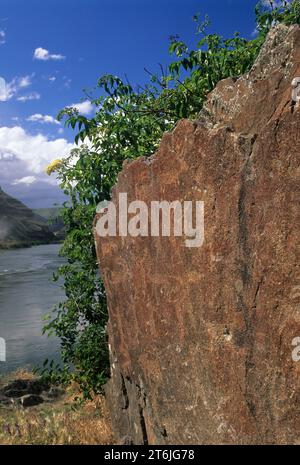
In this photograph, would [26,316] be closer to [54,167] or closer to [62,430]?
[54,167]

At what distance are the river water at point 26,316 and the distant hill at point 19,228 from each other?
59568 mm

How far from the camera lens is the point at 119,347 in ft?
22.0

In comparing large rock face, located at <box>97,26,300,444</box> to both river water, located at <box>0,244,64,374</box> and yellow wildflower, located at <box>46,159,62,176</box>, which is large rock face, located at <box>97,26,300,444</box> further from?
river water, located at <box>0,244,64,374</box>

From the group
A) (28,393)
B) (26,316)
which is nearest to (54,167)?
(28,393)

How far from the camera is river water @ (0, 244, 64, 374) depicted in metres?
18.8

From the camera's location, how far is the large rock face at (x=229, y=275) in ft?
14.2

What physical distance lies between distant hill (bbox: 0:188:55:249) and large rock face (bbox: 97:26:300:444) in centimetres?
9451

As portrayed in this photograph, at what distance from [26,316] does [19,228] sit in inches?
3826

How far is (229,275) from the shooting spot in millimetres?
4699

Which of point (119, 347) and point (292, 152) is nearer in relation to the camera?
point (292, 152)
